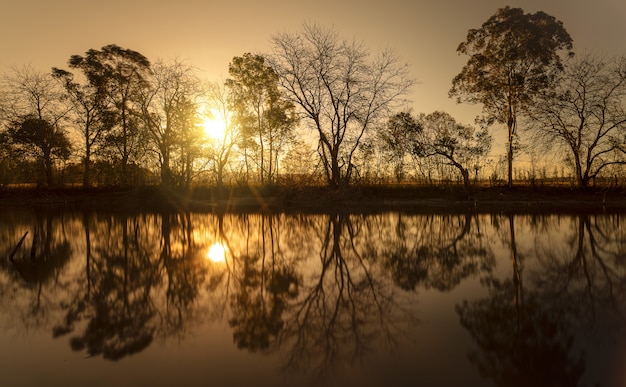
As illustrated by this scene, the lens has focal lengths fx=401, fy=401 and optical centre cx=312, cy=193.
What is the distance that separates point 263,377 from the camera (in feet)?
14.2

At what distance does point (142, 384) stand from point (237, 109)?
36473 millimetres

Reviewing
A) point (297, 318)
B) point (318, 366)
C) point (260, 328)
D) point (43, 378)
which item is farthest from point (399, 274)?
point (43, 378)

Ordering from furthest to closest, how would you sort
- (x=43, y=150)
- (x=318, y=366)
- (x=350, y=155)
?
(x=43, y=150)
(x=350, y=155)
(x=318, y=366)

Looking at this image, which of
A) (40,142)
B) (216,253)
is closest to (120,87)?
(40,142)

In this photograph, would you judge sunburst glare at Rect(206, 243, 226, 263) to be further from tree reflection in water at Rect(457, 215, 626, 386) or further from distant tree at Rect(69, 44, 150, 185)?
distant tree at Rect(69, 44, 150, 185)

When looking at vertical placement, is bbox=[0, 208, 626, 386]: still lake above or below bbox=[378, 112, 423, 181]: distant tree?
below

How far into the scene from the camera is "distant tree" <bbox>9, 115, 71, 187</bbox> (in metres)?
41.2

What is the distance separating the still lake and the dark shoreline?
16.8 m

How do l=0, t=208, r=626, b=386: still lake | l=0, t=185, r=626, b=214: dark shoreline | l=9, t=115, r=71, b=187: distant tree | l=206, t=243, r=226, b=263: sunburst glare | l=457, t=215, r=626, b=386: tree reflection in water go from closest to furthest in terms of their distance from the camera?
1. l=457, t=215, r=626, b=386: tree reflection in water
2. l=0, t=208, r=626, b=386: still lake
3. l=206, t=243, r=226, b=263: sunburst glare
4. l=0, t=185, r=626, b=214: dark shoreline
5. l=9, t=115, r=71, b=187: distant tree

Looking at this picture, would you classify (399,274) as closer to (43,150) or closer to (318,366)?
(318,366)

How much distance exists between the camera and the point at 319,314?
6465 mm

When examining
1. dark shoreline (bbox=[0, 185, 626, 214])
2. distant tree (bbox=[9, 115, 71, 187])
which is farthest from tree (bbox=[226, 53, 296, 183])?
distant tree (bbox=[9, 115, 71, 187])

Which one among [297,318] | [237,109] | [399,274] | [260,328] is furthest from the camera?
[237,109]

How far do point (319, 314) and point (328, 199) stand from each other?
1069 inches
